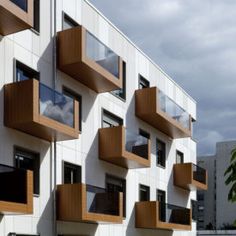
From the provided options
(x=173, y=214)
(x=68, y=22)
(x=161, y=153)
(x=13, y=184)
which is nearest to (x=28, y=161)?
(x=13, y=184)

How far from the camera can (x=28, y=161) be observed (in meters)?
20.0

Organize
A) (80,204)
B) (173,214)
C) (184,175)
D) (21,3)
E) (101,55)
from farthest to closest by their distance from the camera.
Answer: (184,175) < (173,214) < (101,55) < (80,204) < (21,3)

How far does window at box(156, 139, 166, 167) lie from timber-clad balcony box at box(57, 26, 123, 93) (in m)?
9.30

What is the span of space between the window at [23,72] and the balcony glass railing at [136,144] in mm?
Result: 5925

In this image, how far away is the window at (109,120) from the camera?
84.9ft

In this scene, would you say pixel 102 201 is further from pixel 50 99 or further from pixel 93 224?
pixel 50 99

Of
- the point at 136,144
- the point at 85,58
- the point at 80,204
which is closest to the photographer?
the point at 80,204

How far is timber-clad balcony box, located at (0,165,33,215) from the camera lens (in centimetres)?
1688

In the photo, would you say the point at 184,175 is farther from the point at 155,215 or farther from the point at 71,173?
the point at 71,173

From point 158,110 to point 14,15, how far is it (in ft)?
42.2

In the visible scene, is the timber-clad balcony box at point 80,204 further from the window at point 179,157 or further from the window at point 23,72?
the window at point 179,157

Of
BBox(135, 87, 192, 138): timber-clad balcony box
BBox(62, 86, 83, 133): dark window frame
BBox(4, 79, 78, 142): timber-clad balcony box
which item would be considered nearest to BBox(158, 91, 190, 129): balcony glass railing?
BBox(135, 87, 192, 138): timber-clad balcony box

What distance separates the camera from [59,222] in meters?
21.3

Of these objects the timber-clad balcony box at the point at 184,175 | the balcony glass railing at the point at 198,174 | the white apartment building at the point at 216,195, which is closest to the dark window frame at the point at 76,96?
the timber-clad balcony box at the point at 184,175
